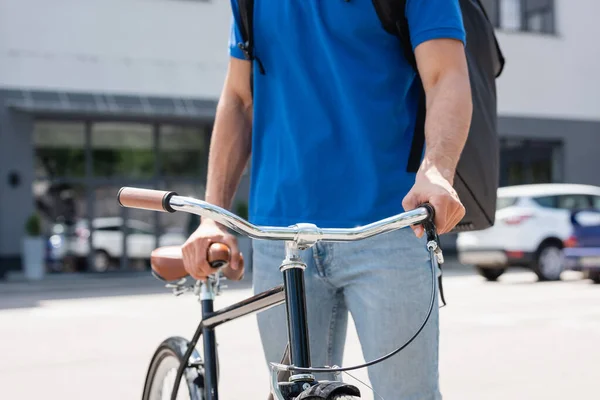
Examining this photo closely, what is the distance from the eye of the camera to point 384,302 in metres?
2.06

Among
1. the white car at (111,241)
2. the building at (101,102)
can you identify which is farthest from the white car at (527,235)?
Answer: the white car at (111,241)

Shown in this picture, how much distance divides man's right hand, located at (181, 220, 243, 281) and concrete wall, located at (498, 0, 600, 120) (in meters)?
22.9

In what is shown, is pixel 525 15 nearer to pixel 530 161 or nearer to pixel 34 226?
pixel 530 161

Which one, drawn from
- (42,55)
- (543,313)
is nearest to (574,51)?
(42,55)

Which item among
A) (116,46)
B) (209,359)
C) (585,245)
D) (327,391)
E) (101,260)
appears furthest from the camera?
(101,260)

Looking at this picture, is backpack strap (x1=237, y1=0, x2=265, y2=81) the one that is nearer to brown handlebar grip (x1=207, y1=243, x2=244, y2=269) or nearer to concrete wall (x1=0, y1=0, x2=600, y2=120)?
brown handlebar grip (x1=207, y1=243, x2=244, y2=269)

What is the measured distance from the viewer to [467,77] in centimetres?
210

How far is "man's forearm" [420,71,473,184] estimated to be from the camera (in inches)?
76.9

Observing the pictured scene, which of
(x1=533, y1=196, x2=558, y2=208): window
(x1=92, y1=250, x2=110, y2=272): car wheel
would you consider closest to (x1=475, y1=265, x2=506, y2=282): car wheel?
(x1=533, y1=196, x2=558, y2=208): window

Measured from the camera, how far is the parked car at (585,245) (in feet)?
47.0

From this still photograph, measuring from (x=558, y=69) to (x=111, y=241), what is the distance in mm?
13376

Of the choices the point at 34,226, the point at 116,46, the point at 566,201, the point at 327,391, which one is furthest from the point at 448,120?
the point at 116,46

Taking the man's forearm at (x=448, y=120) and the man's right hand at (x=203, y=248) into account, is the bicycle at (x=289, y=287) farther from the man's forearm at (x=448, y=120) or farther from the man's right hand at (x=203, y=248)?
the man's forearm at (x=448, y=120)

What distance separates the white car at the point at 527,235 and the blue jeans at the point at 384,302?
12707 millimetres
